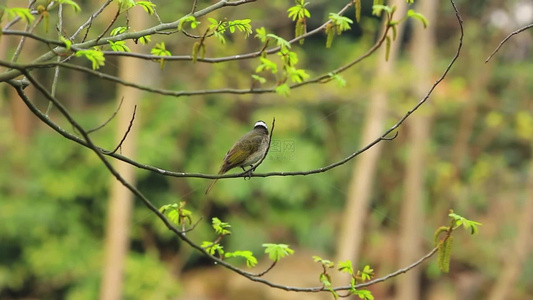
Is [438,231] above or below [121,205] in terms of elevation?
below

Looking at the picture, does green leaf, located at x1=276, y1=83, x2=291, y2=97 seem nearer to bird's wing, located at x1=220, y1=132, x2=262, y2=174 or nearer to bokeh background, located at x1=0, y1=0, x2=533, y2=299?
bird's wing, located at x1=220, y1=132, x2=262, y2=174

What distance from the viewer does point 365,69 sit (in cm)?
1277

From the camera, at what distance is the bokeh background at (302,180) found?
12.6m

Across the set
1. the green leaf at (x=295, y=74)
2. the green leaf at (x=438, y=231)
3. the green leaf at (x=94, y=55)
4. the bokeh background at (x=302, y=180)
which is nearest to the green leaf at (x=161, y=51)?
the green leaf at (x=94, y=55)

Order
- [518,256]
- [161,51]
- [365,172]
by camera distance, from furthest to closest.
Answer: [365,172], [518,256], [161,51]

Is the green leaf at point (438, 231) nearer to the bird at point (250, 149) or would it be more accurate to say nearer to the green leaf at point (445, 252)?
the green leaf at point (445, 252)

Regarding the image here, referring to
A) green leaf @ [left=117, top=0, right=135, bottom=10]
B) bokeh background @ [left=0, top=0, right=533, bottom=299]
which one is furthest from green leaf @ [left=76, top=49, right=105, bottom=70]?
bokeh background @ [left=0, top=0, right=533, bottom=299]

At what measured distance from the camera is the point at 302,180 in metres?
13.9

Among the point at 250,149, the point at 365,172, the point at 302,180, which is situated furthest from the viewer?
the point at 302,180

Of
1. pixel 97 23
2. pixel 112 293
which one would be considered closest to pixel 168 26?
pixel 112 293

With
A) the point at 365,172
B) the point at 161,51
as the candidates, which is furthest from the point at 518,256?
the point at 161,51

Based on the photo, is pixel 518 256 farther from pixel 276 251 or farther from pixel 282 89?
pixel 282 89

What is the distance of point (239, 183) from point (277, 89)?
10744 mm

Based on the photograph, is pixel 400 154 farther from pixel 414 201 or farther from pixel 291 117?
pixel 291 117
